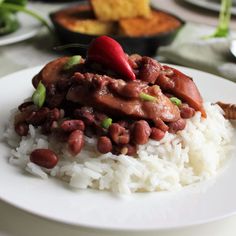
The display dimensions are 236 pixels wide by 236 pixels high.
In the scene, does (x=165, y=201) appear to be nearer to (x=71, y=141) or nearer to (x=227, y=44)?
(x=71, y=141)

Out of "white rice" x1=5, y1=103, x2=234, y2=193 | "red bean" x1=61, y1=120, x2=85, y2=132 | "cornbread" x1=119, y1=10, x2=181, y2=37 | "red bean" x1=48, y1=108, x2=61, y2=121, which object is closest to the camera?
"white rice" x1=5, y1=103, x2=234, y2=193

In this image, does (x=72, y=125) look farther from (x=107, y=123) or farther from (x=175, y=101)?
(x=175, y=101)

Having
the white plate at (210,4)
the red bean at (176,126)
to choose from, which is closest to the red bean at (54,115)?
the red bean at (176,126)

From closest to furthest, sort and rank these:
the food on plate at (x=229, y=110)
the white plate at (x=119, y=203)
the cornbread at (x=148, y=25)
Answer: the white plate at (x=119, y=203), the food on plate at (x=229, y=110), the cornbread at (x=148, y=25)

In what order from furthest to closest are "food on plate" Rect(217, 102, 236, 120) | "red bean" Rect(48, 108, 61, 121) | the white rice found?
"food on plate" Rect(217, 102, 236, 120), "red bean" Rect(48, 108, 61, 121), the white rice

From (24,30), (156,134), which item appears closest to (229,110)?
(156,134)

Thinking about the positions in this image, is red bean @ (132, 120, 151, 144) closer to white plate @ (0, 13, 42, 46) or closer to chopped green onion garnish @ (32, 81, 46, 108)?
chopped green onion garnish @ (32, 81, 46, 108)

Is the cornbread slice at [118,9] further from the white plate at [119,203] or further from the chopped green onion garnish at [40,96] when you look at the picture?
the white plate at [119,203]

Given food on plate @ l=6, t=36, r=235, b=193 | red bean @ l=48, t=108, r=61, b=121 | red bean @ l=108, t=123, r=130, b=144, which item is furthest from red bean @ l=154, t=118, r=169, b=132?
red bean @ l=48, t=108, r=61, b=121
